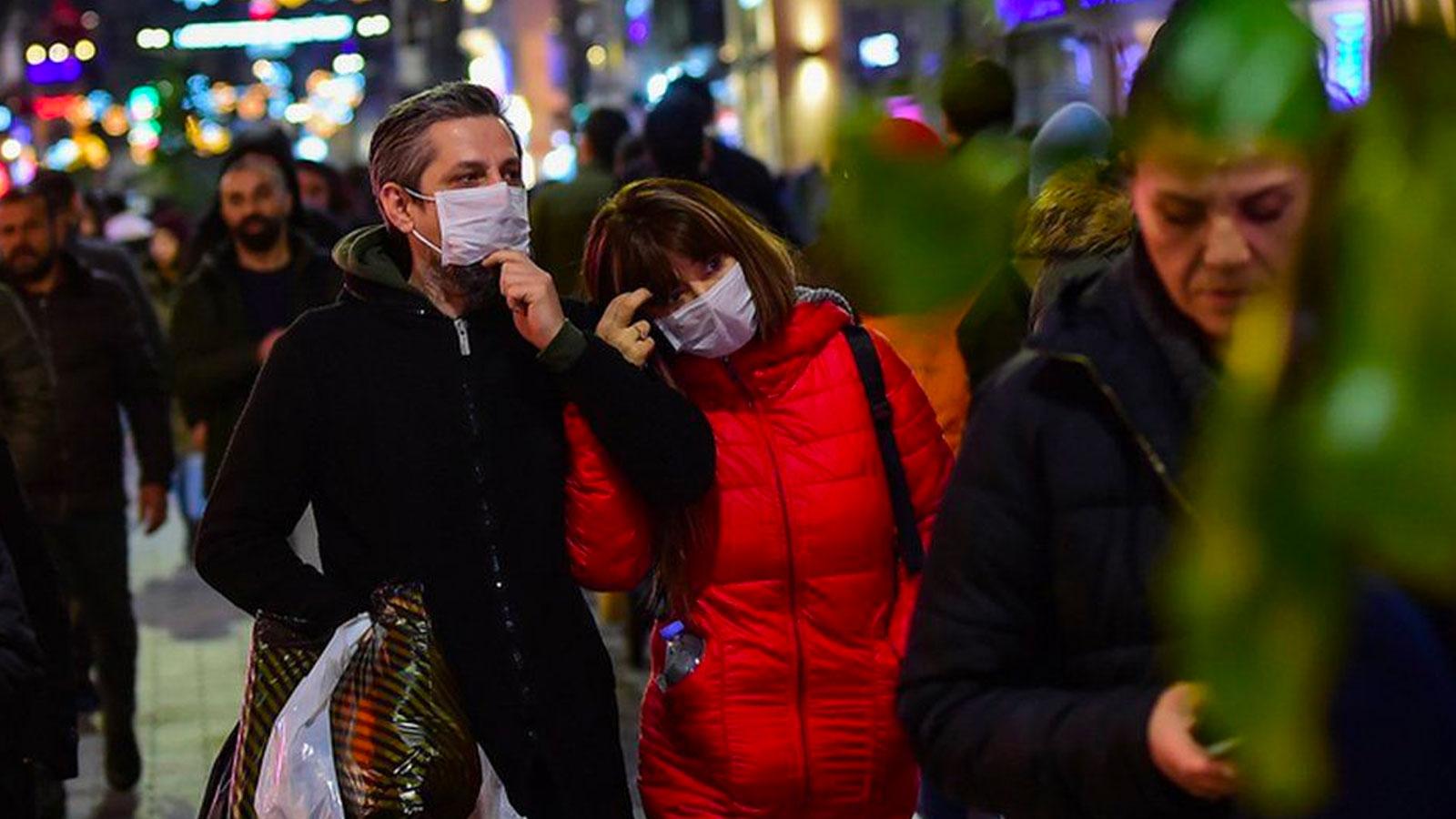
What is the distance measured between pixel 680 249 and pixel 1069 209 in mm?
2393

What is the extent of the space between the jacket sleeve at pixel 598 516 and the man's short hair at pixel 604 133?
7253 millimetres

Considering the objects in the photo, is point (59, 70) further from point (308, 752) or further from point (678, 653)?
point (308, 752)

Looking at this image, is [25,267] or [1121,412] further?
[25,267]

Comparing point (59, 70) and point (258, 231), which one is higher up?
point (258, 231)

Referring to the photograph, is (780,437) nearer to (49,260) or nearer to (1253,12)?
(1253,12)

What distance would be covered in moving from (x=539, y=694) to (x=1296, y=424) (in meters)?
2.99

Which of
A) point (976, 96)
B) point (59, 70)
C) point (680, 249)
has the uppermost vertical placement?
point (976, 96)

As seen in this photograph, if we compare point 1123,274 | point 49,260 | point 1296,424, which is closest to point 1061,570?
point 1123,274

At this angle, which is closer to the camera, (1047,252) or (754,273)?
(1047,252)

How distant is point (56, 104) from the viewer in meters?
52.8

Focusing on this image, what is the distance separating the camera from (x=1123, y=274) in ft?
7.12

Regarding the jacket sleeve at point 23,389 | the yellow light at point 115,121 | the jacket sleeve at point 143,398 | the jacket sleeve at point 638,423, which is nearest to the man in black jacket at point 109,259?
the jacket sleeve at point 143,398

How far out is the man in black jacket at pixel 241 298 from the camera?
294 inches

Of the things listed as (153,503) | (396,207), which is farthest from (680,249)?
(153,503)
